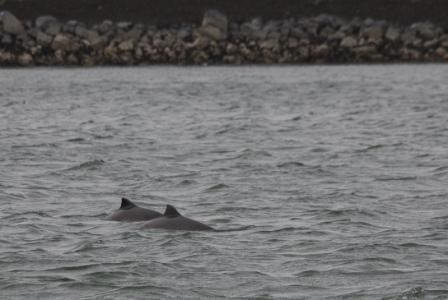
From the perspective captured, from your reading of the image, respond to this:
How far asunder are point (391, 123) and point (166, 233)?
1715 centimetres

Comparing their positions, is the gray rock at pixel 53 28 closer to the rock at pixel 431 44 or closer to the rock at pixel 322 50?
the rock at pixel 322 50

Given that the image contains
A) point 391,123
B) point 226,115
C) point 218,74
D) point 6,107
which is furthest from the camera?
point 218,74

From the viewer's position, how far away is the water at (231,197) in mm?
11492

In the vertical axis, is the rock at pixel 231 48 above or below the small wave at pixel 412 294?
below

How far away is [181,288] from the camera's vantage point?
36.5 feet

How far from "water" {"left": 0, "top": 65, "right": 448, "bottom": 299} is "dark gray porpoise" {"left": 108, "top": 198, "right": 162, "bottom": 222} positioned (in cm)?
22

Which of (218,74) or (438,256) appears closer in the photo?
(438,256)

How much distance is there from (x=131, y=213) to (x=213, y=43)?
5157 centimetres

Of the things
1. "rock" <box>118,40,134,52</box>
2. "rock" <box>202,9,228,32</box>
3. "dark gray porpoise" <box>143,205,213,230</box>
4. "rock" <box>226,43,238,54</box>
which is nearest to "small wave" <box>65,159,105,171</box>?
"dark gray porpoise" <box>143,205,213,230</box>

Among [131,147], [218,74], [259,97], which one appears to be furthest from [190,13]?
[131,147]

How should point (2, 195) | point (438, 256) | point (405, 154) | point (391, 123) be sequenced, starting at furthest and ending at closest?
1. point (391, 123)
2. point (405, 154)
3. point (2, 195)
4. point (438, 256)

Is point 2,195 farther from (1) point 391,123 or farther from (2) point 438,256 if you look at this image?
(1) point 391,123

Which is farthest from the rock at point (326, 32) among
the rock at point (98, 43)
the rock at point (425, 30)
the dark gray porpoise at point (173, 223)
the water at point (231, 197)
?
the dark gray porpoise at point (173, 223)

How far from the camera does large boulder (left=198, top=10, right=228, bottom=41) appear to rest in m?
66.9
